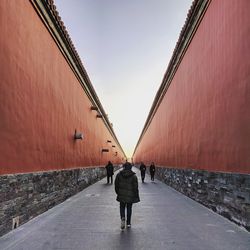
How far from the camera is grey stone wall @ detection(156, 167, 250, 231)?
6.95m

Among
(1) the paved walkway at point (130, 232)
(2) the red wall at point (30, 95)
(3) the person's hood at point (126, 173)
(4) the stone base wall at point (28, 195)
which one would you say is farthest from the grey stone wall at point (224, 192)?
(2) the red wall at point (30, 95)

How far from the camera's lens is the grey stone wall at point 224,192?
6.95 meters

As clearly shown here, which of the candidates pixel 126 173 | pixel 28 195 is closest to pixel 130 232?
pixel 126 173

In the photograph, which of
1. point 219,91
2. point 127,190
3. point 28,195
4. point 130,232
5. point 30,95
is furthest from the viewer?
point 219,91

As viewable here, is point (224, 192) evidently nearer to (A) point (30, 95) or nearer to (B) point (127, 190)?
(B) point (127, 190)

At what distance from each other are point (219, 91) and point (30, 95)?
14.9 ft

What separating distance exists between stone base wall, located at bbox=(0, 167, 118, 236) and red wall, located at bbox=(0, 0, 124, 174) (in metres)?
0.23

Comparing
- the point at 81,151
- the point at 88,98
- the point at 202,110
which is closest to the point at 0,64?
the point at 202,110

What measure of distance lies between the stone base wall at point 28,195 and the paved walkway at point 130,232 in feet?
0.65

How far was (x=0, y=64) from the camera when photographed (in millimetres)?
6426

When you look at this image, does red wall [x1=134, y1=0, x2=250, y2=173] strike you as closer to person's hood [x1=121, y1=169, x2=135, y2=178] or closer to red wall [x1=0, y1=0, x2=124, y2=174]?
person's hood [x1=121, y1=169, x2=135, y2=178]

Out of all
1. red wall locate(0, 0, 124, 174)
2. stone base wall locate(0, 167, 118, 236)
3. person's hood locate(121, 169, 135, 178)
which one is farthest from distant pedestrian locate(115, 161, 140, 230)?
red wall locate(0, 0, 124, 174)

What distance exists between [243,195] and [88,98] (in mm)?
14229

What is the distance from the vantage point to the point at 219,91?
9.05 m
